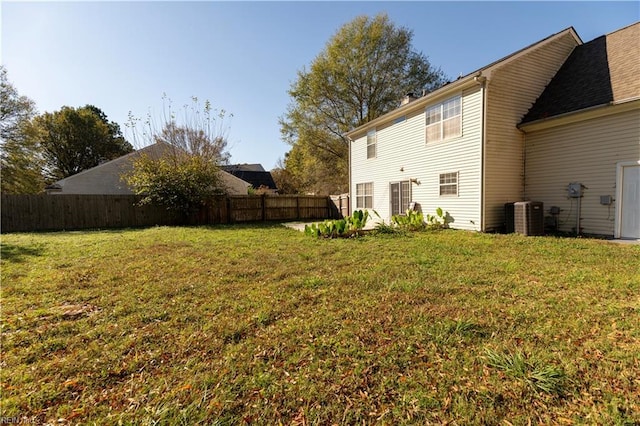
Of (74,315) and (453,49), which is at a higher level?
(453,49)

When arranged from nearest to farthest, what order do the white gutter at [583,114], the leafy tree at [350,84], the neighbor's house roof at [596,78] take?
the white gutter at [583,114] < the neighbor's house roof at [596,78] < the leafy tree at [350,84]

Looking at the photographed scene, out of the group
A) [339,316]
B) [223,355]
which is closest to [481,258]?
[339,316]

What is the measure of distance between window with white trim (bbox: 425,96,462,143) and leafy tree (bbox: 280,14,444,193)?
453 inches

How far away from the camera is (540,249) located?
6258 millimetres

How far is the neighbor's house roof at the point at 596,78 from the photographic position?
25.2 feet

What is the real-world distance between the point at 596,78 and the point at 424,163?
17.9 ft

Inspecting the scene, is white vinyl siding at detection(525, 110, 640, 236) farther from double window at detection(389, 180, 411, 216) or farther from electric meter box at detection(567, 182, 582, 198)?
double window at detection(389, 180, 411, 216)

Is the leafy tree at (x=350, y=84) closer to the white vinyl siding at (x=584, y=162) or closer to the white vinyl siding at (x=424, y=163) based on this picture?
the white vinyl siding at (x=424, y=163)

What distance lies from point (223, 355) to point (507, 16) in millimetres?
13684

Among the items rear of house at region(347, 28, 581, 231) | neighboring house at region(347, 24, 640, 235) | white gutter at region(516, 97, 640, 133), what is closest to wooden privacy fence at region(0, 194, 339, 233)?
rear of house at region(347, 28, 581, 231)

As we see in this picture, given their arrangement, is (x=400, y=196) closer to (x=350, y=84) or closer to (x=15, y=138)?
(x=350, y=84)

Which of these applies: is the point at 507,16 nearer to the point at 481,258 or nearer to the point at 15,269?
the point at 481,258

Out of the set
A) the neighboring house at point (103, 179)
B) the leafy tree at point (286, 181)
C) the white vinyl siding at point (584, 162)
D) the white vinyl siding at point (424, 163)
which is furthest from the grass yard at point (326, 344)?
the leafy tree at point (286, 181)

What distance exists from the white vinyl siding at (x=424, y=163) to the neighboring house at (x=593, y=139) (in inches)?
72.7
